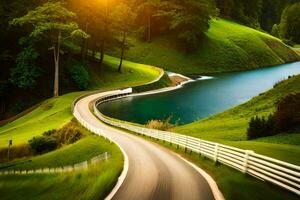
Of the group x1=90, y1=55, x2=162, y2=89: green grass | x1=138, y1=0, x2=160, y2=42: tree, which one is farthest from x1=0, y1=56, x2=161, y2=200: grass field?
x1=138, y1=0, x2=160, y2=42: tree

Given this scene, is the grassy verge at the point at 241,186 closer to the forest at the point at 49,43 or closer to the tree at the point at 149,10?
the forest at the point at 49,43

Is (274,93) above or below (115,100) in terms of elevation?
above

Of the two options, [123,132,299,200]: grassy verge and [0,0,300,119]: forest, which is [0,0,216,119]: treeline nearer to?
[0,0,300,119]: forest

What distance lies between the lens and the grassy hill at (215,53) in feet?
360

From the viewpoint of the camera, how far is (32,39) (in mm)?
68875

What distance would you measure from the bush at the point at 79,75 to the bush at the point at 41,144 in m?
35.6

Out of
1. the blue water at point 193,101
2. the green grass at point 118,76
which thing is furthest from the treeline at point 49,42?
the blue water at point 193,101

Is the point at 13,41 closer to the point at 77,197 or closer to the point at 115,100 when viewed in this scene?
the point at 115,100

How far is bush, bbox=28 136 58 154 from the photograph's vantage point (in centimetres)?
3622

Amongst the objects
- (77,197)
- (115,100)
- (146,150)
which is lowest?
(115,100)

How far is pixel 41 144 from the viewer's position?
3638 centimetres

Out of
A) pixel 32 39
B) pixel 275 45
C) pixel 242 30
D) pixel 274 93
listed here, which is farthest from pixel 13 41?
pixel 275 45

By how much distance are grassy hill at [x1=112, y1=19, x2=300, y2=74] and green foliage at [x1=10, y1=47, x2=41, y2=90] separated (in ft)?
153

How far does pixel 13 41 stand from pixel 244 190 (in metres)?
68.1
